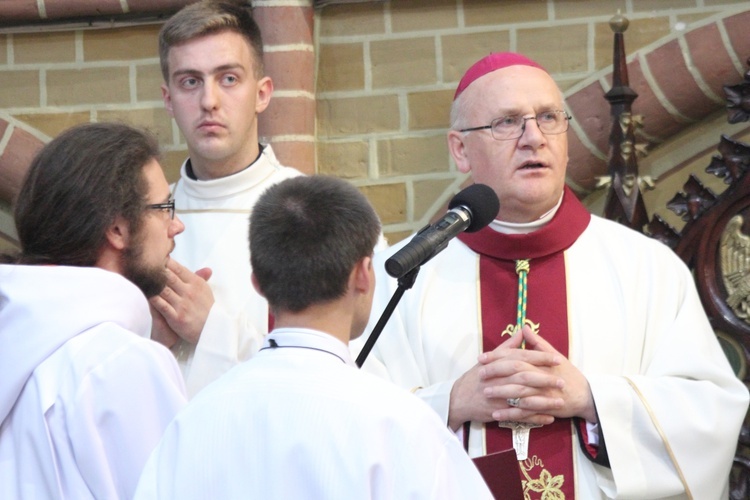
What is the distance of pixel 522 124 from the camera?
4023mm

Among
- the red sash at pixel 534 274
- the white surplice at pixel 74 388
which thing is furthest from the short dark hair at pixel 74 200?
the red sash at pixel 534 274

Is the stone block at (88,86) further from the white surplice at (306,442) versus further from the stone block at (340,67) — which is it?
the white surplice at (306,442)

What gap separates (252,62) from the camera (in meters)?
4.65

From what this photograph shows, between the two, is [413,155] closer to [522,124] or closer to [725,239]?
[725,239]

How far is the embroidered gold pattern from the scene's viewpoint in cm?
372

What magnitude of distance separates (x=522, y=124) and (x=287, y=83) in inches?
70.3

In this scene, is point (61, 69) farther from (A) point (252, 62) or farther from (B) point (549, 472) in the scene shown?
(B) point (549, 472)

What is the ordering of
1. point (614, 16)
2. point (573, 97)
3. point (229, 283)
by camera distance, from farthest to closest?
1. point (573, 97)
2. point (614, 16)
3. point (229, 283)

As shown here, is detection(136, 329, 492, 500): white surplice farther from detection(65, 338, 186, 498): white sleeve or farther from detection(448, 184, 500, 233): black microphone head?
detection(448, 184, 500, 233): black microphone head

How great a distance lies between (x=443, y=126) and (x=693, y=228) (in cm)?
132

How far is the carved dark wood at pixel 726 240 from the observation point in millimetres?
4527

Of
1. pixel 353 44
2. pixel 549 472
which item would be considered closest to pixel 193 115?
pixel 353 44

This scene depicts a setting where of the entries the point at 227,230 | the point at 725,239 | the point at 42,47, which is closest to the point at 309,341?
the point at 227,230

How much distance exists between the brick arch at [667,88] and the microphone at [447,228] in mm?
2315
